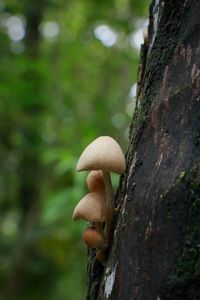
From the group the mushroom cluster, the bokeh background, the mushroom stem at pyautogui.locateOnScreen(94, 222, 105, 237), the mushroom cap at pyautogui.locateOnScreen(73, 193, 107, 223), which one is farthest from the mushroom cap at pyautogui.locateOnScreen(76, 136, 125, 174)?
the bokeh background

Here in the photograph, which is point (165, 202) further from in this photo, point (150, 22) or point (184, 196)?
point (150, 22)

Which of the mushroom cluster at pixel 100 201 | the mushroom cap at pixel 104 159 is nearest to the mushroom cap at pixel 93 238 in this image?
the mushroom cluster at pixel 100 201

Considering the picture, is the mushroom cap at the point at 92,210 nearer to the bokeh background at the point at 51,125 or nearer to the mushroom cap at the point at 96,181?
the mushroom cap at the point at 96,181

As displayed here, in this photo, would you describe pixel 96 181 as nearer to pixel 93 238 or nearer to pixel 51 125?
pixel 93 238

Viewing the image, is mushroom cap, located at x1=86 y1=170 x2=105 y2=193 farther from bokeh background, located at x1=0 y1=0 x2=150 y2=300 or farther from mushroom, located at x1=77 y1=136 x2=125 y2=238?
bokeh background, located at x1=0 y1=0 x2=150 y2=300

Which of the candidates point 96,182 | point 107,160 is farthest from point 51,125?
point 107,160

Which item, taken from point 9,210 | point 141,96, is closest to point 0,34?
point 9,210
